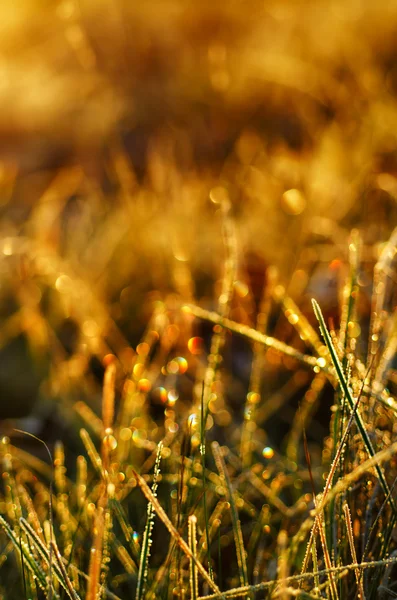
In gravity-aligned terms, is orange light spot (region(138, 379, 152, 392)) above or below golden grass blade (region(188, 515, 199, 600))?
below

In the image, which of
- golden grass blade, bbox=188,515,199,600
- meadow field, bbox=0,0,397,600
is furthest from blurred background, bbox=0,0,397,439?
golden grass blade, bbox=188,515,199,600

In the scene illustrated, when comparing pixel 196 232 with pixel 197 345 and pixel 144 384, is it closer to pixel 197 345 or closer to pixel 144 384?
pixel 197 345

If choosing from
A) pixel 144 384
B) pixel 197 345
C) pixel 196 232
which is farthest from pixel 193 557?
pixel 196 232

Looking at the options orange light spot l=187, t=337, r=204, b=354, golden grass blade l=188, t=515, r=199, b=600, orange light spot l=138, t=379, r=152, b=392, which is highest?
golden grass blade l=188, t=515, r=199, b=600

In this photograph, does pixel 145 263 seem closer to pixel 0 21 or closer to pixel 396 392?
pixel 396 392

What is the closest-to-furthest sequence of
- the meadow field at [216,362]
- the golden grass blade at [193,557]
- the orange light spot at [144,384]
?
the golden grass blade at [193,557] → the meadow field at [216,362] → the orange light spot at [144,384]

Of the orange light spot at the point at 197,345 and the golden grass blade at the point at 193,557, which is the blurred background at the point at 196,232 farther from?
the golden grass blade at the point at 193,557

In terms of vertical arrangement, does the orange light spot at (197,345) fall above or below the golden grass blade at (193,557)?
below

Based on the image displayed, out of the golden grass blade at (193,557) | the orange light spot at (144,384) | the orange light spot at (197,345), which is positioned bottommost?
the orange light spot at (197,345)

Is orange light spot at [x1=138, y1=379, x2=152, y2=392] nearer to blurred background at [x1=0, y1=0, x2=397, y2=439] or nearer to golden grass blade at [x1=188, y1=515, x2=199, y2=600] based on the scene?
blurred background at [x1=0, y1=0, x2=397, y2=439]

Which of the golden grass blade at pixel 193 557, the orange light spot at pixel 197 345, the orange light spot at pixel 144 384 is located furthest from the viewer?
the orange light spot at pixel 197 345

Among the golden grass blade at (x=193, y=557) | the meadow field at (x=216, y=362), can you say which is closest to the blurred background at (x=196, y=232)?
the meadow field at (x=216, y=362)
